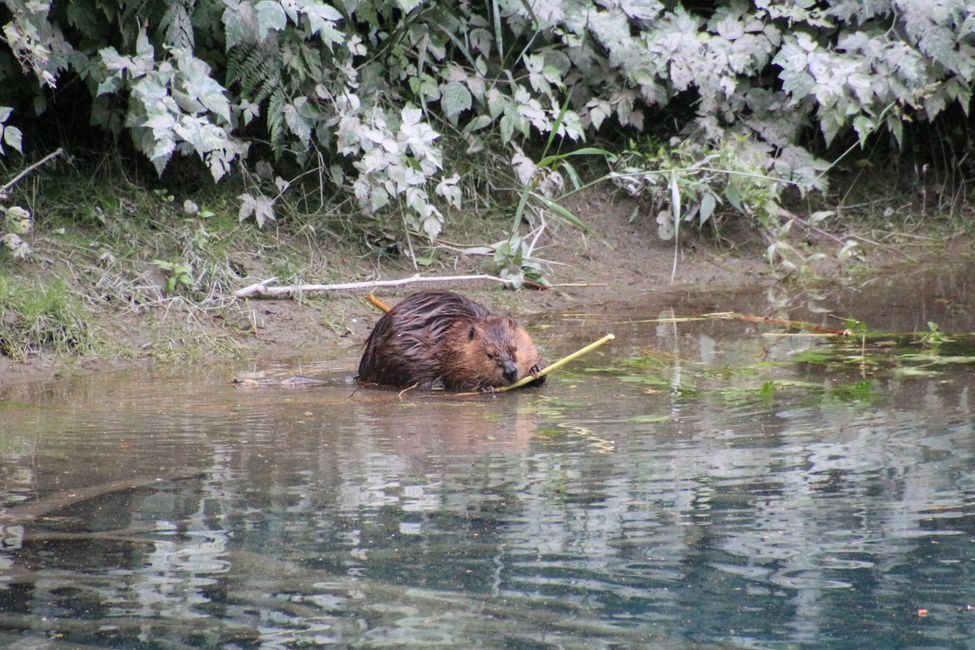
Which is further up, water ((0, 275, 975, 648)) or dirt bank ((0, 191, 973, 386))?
dirt bank ((0, 191, 973, 386))

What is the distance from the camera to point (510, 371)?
4.96 metres

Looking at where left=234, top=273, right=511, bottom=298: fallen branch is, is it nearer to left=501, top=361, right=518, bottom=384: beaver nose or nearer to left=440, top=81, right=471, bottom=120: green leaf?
left=440, top=81, right=471, bottom=120: green leaf

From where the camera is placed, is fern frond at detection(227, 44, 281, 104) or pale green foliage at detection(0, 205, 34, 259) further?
fern frond at detection(227, 44, 281, 104)

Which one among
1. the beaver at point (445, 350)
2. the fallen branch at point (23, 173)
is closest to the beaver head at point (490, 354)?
the beaver at point (445, 350)

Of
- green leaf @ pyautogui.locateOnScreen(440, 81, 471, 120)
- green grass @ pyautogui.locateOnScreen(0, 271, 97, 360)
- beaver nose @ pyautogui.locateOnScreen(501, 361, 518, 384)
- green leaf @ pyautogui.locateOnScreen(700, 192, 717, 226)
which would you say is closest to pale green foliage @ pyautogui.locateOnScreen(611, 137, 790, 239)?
green leaf @ pyautogui.locateOnScreen(700, 192, 717, 226)

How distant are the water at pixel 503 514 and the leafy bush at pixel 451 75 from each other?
176 centimetres

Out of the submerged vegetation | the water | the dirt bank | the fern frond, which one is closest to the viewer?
the water

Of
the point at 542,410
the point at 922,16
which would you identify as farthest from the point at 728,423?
the point at 922,16

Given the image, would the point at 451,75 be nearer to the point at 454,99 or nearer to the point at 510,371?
the point at 454,99

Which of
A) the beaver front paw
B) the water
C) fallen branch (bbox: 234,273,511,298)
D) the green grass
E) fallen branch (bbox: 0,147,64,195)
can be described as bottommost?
the water

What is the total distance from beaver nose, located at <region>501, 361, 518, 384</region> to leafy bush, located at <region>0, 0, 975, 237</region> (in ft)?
6.16

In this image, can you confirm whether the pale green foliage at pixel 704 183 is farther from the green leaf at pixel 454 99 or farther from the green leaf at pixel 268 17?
Answer: the green leaf at pixel 268 17

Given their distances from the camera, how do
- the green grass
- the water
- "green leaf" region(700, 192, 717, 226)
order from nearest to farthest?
the water → the green grass → "green leaf" region(700, 192, 717, 226)

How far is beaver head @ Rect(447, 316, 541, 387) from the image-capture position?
5023 millimetres
